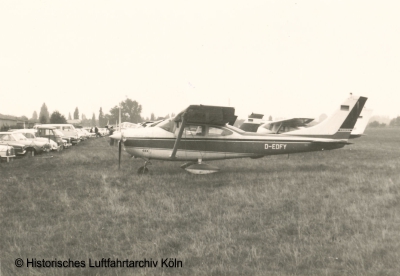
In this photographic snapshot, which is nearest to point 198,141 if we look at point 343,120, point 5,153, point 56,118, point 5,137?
point 343,120

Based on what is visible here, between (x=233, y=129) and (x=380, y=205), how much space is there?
599 centimetres

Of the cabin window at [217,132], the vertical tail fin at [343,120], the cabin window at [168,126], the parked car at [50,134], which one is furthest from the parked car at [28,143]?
the vertical tail fin at [343,120]

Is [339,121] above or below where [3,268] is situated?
above

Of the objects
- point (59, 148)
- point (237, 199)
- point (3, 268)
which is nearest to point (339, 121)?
point (237, 199)

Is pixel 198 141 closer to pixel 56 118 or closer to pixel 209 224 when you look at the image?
pixel 209 224

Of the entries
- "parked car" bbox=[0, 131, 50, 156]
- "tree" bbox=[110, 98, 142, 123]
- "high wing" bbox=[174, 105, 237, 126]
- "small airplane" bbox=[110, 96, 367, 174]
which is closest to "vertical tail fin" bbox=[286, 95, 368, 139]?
"small airplane" bbox=[110, 96, 367, 174]

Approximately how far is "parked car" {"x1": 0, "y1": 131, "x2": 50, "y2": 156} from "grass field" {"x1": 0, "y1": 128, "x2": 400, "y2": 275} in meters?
9.45

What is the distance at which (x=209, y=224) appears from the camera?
5.36 metres

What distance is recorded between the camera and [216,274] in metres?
3.68

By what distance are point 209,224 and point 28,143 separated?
52.6ft

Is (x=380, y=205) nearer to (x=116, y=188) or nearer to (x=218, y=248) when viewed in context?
(x=218, y=248)

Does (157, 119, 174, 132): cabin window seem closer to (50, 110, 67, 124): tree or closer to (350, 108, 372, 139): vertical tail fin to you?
(350, 108, 372, 139): vertical tail fin

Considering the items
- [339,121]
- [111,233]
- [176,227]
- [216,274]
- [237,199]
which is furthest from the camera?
[339,121]

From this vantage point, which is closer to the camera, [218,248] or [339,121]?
[218,248]
